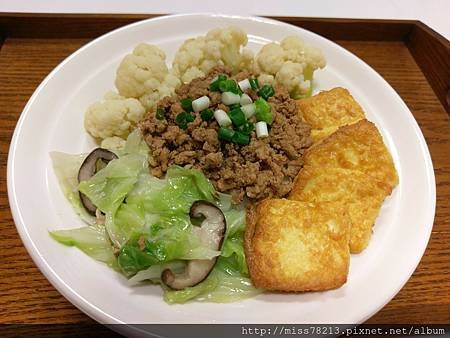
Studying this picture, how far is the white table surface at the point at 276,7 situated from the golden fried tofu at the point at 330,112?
1312mm

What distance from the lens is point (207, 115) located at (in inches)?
84.4

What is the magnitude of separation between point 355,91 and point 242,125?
2.76 ft

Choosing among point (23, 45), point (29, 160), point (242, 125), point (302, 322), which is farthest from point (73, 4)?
point (302, 322)

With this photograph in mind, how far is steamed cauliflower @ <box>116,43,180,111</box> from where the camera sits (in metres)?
2.32

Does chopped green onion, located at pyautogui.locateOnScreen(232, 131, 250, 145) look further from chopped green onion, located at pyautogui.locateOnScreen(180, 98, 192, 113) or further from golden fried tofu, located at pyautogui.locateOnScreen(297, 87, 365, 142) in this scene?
golden fried tofu, located at pyautogui.locateOnScreen(297, 87, 365, 142)

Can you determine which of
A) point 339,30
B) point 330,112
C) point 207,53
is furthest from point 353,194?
point 339,30

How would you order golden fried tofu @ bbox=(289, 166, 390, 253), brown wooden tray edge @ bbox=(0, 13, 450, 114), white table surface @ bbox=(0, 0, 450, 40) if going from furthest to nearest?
white table surface @ bbox=(0, 0, 450, 40) < brown wooden tray edge @ bbox=(0, 13, 450, 114) < golden fried tofu @ bbox=(289, 166, 390, 253)

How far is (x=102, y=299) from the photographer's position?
1.64 meters

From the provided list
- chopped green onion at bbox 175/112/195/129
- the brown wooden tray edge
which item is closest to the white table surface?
Answer: the brown wooden tray edge

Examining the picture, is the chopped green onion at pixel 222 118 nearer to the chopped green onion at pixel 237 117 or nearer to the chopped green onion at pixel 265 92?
the chopped green onion at pixel 237 117

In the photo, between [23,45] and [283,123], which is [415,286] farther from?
[23,45]

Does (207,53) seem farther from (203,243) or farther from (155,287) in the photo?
(155,287)

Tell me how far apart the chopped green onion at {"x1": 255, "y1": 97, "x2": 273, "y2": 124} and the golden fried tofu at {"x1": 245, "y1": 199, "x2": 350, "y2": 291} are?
46 centimetres

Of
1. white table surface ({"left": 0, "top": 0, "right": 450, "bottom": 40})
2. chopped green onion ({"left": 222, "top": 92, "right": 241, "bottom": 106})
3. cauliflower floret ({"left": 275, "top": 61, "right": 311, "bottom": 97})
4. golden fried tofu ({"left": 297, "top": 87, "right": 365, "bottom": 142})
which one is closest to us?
chopped green onion ({"left": 222, "top": 92, "right": 241, "bottom": 106})
